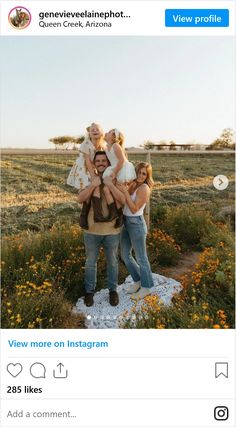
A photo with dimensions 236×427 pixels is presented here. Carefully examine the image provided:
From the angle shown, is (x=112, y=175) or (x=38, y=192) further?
(x=38, y=192)

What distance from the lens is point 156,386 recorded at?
246cm

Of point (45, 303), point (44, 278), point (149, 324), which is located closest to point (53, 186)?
point (44, 278)

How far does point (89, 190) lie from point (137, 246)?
81cm

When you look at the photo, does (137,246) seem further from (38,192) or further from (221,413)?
(38,192)

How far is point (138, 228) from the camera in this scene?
12.8ft

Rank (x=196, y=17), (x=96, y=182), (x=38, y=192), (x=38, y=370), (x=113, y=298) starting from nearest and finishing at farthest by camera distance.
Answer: (x=38, y=370) → (x=196, y=17) → (x=96, y=182) → (x=113, y=298) → (x=38, y=192)

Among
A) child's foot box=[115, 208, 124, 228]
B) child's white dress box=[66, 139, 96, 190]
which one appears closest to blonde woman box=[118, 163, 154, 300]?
child's foot box=[115, 208, 124, 228]

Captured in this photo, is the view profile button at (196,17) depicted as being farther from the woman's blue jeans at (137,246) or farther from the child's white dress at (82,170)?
the woman's blue jeans at (137,246)

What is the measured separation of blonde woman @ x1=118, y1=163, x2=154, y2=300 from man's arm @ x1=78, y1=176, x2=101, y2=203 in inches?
9.9

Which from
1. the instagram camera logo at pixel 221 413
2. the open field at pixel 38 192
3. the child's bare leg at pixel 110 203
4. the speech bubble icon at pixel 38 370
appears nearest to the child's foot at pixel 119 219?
the child's bare leg at pixel 110 203

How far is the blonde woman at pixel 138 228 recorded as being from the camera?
378cm

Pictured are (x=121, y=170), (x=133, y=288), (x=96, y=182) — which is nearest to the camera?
(x=96, y=182)

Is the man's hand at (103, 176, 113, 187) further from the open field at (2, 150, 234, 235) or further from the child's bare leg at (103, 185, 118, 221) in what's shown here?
the open field at (2, 150, 234, 235)

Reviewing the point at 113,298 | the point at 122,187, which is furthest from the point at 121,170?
the point at 113,298
